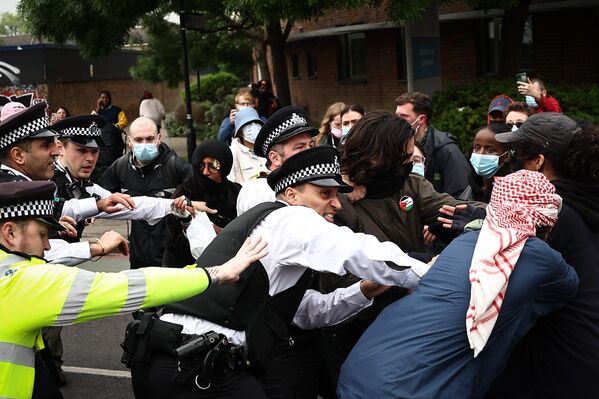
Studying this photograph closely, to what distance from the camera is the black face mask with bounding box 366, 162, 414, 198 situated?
384cm

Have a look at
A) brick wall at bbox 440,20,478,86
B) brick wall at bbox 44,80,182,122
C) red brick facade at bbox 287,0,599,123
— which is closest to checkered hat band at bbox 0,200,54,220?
red brick facade at bbox 287,0,599,123

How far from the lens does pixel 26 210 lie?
2.98m

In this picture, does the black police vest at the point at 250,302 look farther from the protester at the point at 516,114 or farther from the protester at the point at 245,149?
the protester at the point at 245,149

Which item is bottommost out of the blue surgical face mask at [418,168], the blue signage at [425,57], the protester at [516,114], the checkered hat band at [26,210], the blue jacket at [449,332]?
the blue jacket at [449,332]

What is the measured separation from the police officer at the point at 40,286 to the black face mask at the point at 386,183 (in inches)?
38.1

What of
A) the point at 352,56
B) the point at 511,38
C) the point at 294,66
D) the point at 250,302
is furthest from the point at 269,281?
the point at 294,66

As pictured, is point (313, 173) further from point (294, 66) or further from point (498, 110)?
point (294, 66)

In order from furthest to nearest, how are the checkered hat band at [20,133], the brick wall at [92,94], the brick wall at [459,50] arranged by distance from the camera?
Result: 1. the brick wall at [92,94]
2. the brick wall at [459,50]
3. the checkered hat band at [20,133]

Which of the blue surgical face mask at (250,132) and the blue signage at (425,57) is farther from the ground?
the blue signage at (425,57)

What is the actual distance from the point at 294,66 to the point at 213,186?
22459 mm

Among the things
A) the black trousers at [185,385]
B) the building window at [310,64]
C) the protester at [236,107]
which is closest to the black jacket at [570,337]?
the black trousers at [185,385]

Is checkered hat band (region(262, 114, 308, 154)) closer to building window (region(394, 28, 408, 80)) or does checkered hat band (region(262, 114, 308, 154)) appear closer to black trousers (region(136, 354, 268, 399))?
black trousers (region(136, 354, 268, 399))

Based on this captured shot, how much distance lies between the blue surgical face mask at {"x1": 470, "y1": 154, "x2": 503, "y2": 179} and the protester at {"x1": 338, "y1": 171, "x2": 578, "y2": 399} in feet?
6.46

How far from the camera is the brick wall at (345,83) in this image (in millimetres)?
21641
